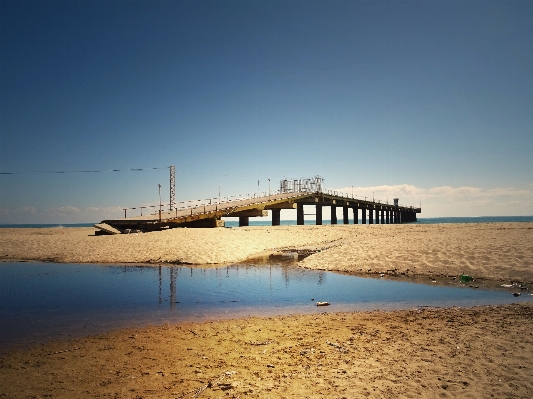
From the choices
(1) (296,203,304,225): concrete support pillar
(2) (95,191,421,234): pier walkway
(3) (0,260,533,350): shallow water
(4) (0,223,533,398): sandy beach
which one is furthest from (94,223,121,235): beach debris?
(1) (296,203,304,225): concrete support pillar

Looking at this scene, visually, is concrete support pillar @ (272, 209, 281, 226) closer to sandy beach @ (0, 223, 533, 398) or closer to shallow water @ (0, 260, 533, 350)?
shallow water @ (0, 260, 533, 350)

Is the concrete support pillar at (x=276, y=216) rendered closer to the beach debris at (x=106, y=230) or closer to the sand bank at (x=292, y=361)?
the beach debris at (x=106, y=230)

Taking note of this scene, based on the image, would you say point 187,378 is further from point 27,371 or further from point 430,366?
point 430,366

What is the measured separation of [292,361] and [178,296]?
650 centimetres

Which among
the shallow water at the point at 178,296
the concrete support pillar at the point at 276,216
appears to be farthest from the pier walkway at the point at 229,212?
the shallow water at the point at 178,296

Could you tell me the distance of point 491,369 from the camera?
17.1 feet

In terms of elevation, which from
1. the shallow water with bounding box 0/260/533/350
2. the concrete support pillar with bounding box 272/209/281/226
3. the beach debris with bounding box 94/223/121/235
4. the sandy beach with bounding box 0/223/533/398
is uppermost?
the concrete support pillar with bounding box 272/209/281/226

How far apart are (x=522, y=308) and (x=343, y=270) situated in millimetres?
7835

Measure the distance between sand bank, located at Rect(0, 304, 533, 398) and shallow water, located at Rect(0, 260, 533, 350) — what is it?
1242 millimetres

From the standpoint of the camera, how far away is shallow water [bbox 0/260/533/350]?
8.55 m

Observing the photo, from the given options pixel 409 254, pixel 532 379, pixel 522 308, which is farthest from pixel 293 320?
pixel 409 254

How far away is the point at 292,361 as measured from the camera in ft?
18.7

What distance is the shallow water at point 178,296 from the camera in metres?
8.55

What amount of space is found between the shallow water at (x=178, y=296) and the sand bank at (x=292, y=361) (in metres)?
1.24
